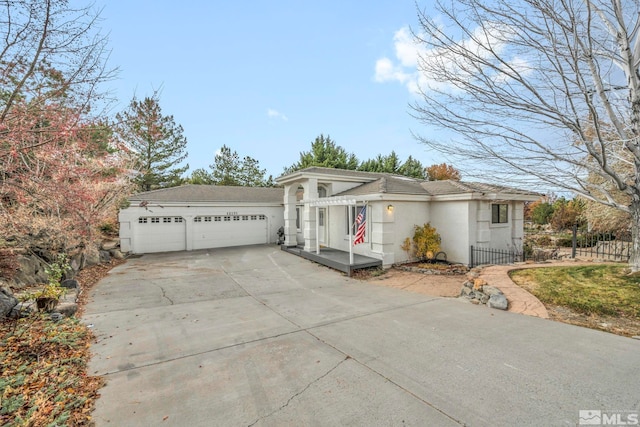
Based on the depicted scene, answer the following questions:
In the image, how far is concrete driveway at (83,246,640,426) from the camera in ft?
9.93

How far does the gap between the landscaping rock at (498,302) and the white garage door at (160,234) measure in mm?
16332

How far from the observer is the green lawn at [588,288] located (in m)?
5.89

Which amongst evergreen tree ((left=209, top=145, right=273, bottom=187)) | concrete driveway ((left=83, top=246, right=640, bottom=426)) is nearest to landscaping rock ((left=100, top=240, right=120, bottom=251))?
concrete driveway ((left=83, top=246, right=640, bottom=426))

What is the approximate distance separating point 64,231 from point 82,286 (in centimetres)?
192

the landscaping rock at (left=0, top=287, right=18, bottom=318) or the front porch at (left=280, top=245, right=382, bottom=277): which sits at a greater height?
the landscaping rock at (left=0, top=287, right=18, bottom=318)

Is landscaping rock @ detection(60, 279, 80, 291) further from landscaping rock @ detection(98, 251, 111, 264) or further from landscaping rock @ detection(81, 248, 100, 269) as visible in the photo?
landscaping rock @ detection(98, 251, 111, 264)

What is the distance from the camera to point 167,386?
357cm

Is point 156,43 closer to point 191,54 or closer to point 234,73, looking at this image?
point 191,54

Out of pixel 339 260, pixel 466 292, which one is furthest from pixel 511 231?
pixel 339 260

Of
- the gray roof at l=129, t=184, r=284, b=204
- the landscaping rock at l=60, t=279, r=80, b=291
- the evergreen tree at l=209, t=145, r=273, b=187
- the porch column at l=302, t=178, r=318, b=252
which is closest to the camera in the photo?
the landscaping rock at l=60, t=279, r=80, b=291

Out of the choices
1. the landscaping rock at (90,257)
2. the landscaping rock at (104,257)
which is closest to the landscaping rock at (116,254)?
the landscaping rock at (104,257)

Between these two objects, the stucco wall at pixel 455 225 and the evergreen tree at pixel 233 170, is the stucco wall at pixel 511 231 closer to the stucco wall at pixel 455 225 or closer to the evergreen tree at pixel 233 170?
the stucco wall at pixel 455 225

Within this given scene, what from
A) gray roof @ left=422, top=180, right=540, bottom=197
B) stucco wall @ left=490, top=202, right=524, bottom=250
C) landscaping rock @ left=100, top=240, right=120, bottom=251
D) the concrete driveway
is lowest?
the concrete driveway

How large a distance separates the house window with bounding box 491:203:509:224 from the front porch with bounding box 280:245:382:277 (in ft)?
18.6
